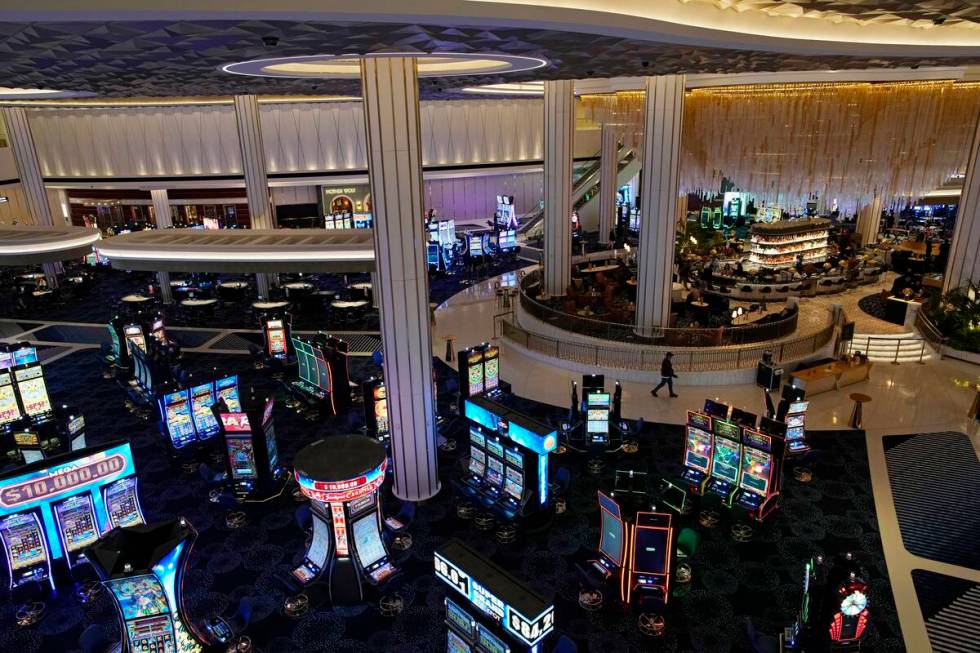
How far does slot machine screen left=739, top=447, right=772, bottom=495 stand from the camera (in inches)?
344

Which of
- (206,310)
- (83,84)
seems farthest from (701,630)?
(206,310)

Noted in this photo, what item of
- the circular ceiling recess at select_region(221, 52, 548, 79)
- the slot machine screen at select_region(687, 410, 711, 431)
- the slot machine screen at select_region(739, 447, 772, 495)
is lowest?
the slot machine screen at select_region(739, 447, 772, 495)

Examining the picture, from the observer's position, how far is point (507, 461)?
9.01m

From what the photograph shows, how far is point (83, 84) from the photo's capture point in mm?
9266

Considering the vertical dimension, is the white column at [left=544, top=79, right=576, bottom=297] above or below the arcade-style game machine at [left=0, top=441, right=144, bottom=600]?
above

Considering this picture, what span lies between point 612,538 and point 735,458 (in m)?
2.69

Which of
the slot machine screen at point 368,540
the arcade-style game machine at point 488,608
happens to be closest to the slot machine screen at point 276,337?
the slot machine screen at point 368,540

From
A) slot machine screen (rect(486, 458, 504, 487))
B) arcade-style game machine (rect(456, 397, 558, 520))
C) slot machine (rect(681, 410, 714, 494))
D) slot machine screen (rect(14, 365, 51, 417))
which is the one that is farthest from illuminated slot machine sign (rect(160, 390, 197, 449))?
slot machine (rect(681, 410, 714, 494))

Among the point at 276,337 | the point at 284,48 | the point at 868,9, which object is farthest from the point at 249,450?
the point at 868,9

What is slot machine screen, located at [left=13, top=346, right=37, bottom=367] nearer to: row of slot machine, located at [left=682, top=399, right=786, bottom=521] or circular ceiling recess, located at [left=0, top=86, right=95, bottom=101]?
circular ceiling recess, located at [left=0, top=86, right=95, bottom=101]

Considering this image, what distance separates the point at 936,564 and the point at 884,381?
269 inches

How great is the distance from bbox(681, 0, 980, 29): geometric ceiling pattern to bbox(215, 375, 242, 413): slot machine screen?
29.9 feet

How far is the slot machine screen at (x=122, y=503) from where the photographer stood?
26.7 ft

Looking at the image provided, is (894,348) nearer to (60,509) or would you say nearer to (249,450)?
(249,450)
